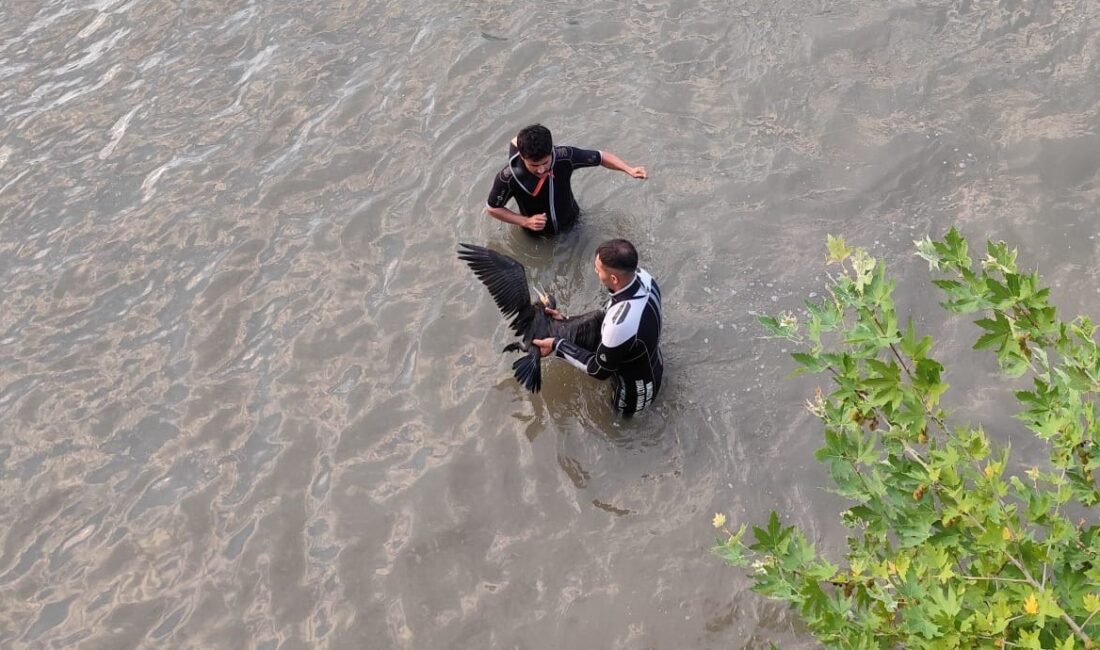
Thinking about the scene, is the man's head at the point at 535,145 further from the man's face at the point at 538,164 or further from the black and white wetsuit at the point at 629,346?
the black and white wetsuit at the point at 629,346

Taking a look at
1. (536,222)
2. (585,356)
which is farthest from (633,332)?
(536,222)

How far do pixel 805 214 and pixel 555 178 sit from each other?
2044mm

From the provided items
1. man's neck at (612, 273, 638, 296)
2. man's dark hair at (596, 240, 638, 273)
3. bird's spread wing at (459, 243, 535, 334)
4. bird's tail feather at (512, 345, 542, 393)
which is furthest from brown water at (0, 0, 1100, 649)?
man's dark hair at (596, 240, 638, 273)

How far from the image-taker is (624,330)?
19.1ft

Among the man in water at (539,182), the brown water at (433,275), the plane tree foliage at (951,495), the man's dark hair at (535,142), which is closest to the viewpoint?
the plane tree foliage at (951,495)

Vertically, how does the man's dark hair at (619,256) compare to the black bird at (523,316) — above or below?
above

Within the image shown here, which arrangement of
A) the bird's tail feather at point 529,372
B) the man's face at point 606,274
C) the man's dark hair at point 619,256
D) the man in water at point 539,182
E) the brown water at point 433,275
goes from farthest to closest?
1. the man in water at point 539,182
2. the bird's tail feather at point 529,372
3. the brown water at point 433,275
4. the man's face at point 606,274
5. the man's dark hair at point 619,256

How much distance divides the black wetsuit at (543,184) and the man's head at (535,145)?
0.16 metres

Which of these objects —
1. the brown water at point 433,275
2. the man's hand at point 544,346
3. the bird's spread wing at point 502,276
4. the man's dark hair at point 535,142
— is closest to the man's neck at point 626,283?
the man's hand at point 544,346

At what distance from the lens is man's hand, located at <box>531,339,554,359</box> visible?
20.4 feet

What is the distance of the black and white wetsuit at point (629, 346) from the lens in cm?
583

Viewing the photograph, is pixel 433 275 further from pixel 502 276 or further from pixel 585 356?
pixel 585 356

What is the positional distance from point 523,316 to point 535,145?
4.22 feet

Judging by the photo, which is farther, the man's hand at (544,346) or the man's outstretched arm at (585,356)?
the man's hand at (544,346)
